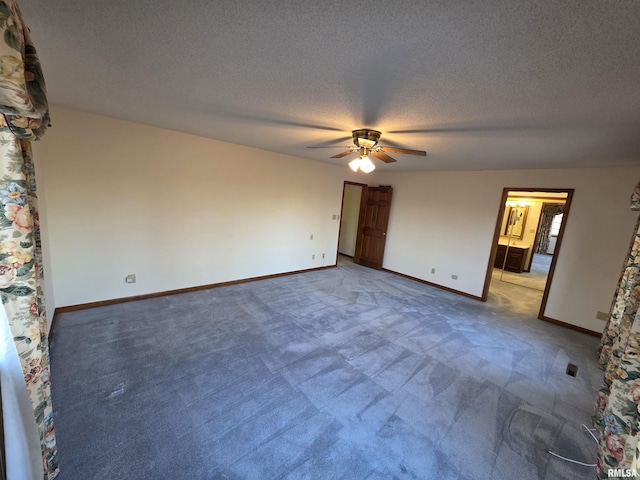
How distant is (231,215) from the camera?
14.2 ft

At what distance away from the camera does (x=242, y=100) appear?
215 centimetres

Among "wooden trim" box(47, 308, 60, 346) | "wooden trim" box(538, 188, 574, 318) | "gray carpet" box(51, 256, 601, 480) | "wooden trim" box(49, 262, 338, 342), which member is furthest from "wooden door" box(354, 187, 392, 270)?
"wooden trim" box(47, 308, 60, 346)

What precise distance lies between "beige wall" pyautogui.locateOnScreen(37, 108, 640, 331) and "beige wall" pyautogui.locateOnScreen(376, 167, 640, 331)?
17mm

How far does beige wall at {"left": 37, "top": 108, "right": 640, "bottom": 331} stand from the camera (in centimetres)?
306

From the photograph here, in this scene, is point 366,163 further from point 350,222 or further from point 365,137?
point 350,222

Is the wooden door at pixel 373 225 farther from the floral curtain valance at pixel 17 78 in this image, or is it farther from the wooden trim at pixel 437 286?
the floral curtain valance at pixel 17 78

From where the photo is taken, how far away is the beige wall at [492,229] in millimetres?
3576

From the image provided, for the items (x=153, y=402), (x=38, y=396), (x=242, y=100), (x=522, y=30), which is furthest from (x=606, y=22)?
(x=153, y=402)

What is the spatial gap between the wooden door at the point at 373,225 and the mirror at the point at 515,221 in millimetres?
3631

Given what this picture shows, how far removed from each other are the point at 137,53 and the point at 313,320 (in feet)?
10.1

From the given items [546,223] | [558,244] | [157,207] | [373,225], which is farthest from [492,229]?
[546,223]

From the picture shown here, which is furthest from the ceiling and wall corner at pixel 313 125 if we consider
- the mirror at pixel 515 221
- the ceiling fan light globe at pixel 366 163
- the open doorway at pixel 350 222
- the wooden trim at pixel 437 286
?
the mirror at pixel 515 221

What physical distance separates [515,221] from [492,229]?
11.1ft

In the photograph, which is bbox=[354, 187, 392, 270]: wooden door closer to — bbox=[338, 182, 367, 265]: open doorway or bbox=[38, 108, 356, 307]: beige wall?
bbox=[338, 182, 367, 265]: open doorway
